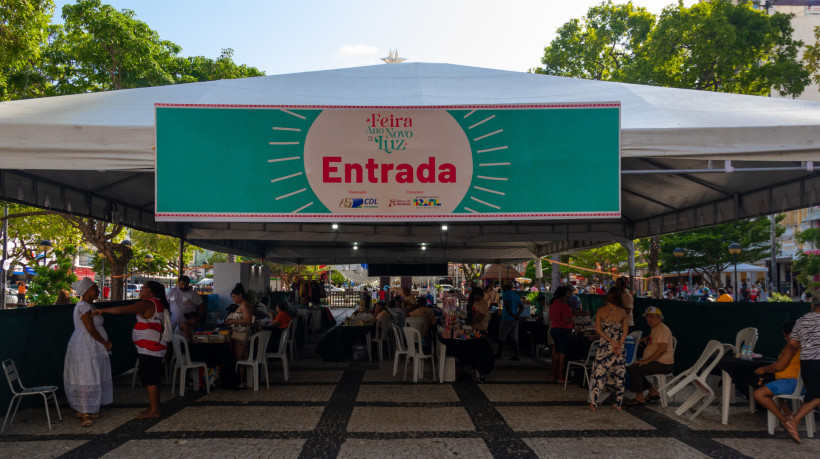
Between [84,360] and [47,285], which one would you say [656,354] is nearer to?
[84,360]

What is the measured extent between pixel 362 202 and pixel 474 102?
5.89ft

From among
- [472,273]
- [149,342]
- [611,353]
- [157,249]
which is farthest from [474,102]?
[472,273]

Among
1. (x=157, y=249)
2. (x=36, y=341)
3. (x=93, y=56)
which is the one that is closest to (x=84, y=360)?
(x=36, y=341)

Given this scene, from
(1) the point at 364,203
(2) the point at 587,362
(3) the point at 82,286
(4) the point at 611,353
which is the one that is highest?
(1) the point at 364,203

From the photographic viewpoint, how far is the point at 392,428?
617 cm

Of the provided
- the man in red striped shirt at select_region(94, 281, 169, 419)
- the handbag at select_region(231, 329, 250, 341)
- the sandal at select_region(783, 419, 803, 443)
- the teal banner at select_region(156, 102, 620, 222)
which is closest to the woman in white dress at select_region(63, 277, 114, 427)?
the man in red striped shirt at select_region(94, 281, 169, 419)

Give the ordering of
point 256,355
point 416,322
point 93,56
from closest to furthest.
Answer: point 256,355, point 416,322, point 93,56

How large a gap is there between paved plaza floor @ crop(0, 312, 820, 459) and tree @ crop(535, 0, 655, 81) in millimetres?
20020

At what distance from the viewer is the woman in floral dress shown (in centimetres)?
707

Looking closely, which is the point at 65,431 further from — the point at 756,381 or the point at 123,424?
the point at 756,381

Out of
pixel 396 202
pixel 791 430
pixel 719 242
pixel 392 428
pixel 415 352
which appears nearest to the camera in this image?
pixel 791 430

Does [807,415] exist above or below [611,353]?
below

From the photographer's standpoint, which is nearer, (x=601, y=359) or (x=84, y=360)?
(x=84, y=360)

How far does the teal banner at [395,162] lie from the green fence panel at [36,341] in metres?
2.97
